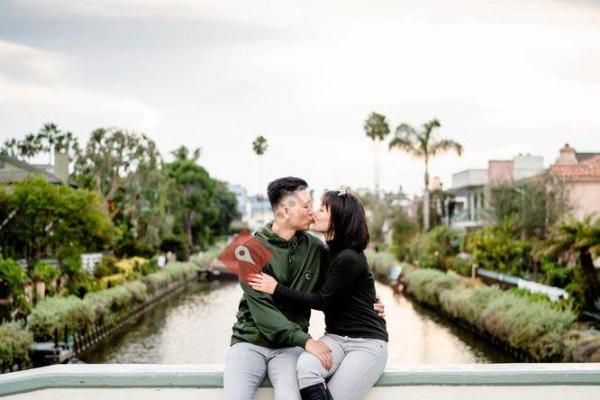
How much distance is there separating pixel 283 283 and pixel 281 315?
20 cm

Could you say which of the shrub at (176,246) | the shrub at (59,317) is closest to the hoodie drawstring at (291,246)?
the shrub at (59,317)

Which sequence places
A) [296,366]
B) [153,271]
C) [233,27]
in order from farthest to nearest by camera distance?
[153,271] < [233,27] < [296,366]

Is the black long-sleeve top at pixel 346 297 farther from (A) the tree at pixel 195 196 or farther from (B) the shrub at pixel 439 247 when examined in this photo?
(A) the tree at pixel 195 196

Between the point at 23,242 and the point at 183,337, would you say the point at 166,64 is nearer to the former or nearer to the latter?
the point at 23,242

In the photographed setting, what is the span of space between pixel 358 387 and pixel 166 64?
3499cm

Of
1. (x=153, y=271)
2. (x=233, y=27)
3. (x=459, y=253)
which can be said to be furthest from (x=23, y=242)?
(x=459, y=253)

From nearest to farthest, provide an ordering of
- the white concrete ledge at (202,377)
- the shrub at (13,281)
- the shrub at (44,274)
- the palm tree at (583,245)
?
the white concrete ledge at (202,377) < the palm tree at (583,245) < the shrub at (13,281) < the shrub at (44,274)

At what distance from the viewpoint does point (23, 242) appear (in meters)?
30.4

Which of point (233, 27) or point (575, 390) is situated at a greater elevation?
point (233, 27)

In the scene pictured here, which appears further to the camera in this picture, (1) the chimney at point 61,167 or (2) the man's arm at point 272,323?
(1) the chimney at point 61,167

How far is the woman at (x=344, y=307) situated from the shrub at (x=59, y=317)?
59.5 ft

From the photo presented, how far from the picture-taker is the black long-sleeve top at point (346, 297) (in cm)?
375

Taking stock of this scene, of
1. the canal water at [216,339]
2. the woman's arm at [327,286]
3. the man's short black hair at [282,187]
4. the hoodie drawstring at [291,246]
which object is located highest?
Answer: the man's short black hair at [282,187]

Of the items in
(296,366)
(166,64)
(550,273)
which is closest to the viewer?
(296,366)
